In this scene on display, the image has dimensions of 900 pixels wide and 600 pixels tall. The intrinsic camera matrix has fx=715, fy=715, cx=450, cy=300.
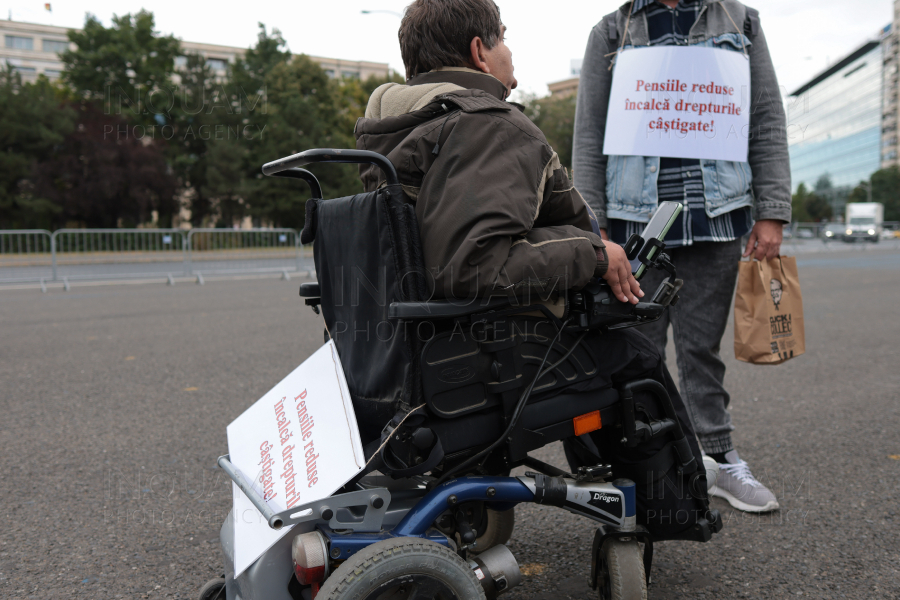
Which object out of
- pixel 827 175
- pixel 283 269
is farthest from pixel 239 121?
pixel 827 175

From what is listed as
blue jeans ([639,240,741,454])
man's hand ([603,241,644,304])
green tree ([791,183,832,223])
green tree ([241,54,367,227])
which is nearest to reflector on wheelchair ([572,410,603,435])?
man's hand ([603,241,644,304])

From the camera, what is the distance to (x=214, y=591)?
1929 millimetres

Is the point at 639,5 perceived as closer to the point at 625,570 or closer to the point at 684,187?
the point at 684,187

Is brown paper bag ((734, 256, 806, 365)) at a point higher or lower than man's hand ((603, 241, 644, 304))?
lower

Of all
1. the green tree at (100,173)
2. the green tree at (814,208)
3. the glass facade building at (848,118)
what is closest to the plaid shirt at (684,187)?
the green tree at (100,173)

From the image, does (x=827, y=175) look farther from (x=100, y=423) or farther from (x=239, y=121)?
(x=100, y=423)

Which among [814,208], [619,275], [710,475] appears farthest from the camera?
[814,208]

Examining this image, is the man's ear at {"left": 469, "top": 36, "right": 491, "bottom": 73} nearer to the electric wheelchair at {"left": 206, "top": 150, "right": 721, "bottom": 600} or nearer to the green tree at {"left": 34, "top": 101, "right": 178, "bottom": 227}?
the electric wheelchair at {"left": 206, "top": 150, "right": 721, "bottom": 600}

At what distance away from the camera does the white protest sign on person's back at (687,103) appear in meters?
2.83

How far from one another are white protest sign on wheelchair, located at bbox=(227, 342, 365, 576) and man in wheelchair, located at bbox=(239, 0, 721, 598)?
0.05 metres

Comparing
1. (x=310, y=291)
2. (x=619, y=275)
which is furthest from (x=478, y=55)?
(x=310, y=291)

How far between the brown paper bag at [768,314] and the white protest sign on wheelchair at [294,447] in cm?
172

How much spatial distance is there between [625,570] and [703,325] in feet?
4.30

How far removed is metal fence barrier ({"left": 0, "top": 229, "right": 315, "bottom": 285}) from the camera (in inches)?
606
